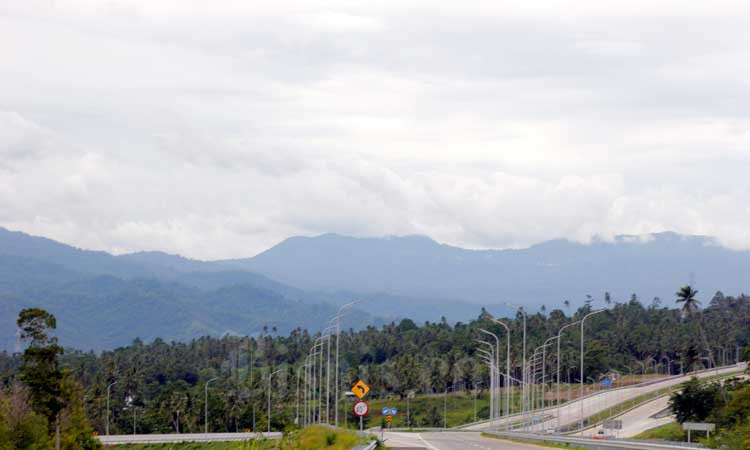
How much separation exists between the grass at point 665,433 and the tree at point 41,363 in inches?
2171

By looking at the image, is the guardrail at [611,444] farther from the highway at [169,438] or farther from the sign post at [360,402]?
the highway at [169,438]

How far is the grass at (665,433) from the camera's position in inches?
3976

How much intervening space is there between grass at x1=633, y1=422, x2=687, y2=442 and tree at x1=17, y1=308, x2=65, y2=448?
5515 cm

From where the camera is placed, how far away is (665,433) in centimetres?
10975

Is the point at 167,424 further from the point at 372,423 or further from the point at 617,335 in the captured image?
the point at 617,335

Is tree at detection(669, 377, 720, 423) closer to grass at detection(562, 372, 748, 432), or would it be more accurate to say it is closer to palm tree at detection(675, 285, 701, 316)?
grass at detection(562, 372, 748, 432)

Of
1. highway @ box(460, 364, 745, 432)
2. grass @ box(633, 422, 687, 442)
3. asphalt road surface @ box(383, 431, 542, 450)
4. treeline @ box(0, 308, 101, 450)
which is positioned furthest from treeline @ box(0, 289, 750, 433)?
asphalt road surface @ box(383, 431, 542, 450)

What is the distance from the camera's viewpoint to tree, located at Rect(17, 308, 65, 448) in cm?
6788

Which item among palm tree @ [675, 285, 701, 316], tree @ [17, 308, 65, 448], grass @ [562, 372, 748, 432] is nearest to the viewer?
tree @ [17, 308, 65, 448]

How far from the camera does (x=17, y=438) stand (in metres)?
69.1

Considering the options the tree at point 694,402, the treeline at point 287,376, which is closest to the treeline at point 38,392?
the treeline at point 287,376

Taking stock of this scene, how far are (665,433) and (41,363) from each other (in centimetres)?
6540

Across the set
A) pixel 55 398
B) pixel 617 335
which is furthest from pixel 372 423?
pixel 55 398

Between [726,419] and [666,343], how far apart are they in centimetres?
10646
